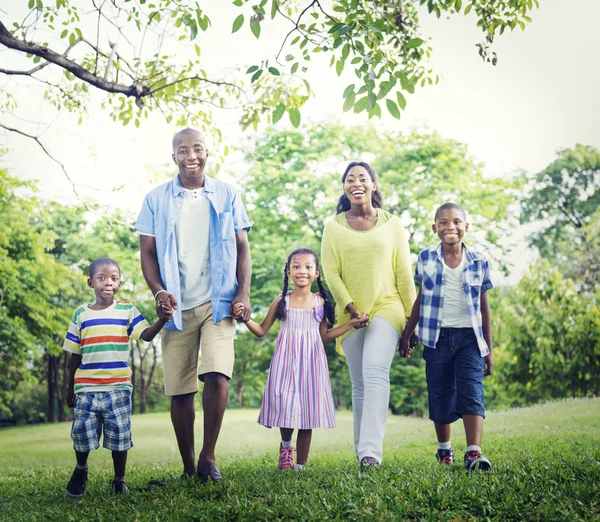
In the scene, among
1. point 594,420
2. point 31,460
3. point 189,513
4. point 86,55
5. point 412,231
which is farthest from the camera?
point 412,231

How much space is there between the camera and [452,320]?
4.57m

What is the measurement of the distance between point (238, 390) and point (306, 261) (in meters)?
17.4

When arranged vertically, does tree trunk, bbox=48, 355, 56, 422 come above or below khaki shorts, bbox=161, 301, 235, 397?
below

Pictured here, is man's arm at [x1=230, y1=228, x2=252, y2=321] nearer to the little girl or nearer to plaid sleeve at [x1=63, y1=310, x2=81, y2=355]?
the little girl

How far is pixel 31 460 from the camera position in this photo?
10375mm

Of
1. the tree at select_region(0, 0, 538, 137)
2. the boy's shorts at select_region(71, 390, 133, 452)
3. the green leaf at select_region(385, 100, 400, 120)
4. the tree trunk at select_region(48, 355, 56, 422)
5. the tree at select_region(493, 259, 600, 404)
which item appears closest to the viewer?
the green leaf at select_region(385, 100, 400, 120)

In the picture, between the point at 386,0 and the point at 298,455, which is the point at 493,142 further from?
the point at 298,455

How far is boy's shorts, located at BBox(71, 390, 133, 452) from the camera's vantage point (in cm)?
441

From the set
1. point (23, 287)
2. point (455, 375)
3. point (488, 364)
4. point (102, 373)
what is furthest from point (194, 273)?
point (23, 287)

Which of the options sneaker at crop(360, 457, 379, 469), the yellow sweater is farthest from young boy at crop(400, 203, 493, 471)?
sneaker at crop(360, 457, 379, 469)

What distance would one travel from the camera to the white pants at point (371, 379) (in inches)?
174

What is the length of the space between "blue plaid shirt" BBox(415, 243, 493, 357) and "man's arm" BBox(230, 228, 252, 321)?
3.82 ft

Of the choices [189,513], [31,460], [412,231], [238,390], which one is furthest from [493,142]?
[189,513]

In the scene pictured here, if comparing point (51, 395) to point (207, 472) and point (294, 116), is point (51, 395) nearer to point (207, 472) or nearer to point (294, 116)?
point (207, 472)
